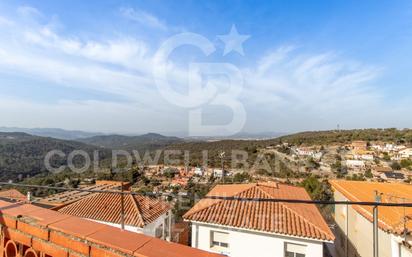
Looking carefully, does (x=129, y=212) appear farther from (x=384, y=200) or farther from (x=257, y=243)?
(x=384, y=200)

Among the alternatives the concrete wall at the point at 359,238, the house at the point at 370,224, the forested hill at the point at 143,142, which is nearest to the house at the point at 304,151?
the house at the point at 370,224

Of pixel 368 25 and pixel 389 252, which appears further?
pixel 368 25

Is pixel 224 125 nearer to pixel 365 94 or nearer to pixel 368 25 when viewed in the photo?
pixel 368 25

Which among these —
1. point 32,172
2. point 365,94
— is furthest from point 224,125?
point 32,172

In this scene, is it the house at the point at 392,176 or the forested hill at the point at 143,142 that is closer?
the house at the point at 392,176

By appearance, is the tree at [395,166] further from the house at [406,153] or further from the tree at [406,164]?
the house at [406,153]

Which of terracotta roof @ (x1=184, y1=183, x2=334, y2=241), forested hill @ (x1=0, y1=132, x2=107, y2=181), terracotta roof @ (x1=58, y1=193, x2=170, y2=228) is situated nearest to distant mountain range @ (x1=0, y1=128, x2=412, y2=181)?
forested hill @ (x1=0, y1=132, x2=107, y2=181)

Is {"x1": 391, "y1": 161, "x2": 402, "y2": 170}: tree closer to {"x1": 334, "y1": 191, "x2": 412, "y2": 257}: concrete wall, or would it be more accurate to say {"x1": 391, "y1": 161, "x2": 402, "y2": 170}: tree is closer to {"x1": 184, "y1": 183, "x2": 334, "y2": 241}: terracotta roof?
{"x1": 334, "y1": 191, "x2": 412, "y2": 257}: concrete wall

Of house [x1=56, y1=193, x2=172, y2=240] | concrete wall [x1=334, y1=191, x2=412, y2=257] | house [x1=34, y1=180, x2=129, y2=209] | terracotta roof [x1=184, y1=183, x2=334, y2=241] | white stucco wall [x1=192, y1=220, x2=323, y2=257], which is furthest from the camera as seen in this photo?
house [x1=34, y1=180, x2=129, y2=209]
